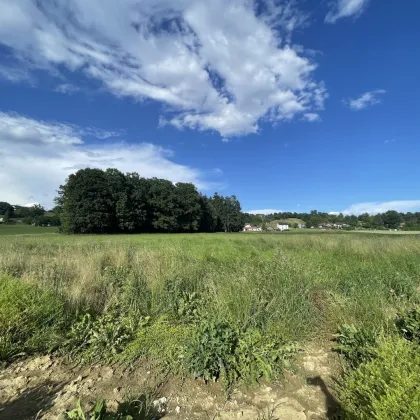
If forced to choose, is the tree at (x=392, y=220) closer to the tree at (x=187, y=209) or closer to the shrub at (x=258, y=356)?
the tree at (x=187, y=209)

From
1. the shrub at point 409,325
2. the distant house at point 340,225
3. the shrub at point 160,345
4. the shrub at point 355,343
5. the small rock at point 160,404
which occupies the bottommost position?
the small rock at point 160,404

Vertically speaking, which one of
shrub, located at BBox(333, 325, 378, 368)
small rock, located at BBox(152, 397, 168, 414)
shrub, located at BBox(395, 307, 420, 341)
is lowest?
small rock, located at BBox(152, 397, 168, 414)

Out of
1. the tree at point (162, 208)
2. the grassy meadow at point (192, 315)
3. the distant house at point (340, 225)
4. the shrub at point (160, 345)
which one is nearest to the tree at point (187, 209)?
the tree at point (162, 208)

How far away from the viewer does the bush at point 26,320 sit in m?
3.36

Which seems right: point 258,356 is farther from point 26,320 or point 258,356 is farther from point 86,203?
point 86,203

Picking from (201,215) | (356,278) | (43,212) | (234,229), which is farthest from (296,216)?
(356,278)

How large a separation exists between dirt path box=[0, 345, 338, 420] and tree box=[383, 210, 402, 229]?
9949 cm

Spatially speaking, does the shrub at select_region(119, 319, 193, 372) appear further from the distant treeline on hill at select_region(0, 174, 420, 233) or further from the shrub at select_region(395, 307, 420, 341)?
the distant treeline on hill at select_region(0, 174, 420, 233)

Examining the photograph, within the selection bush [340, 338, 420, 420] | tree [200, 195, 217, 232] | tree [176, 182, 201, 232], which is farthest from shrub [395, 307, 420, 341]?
tree [200, 195, 217, 232]

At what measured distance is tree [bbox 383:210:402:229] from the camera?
87.2 metres

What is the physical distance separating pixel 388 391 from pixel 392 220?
337 feet

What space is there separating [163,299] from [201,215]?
2850 inches

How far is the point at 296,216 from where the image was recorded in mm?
157500

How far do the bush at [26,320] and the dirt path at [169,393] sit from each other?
22 centimetres
